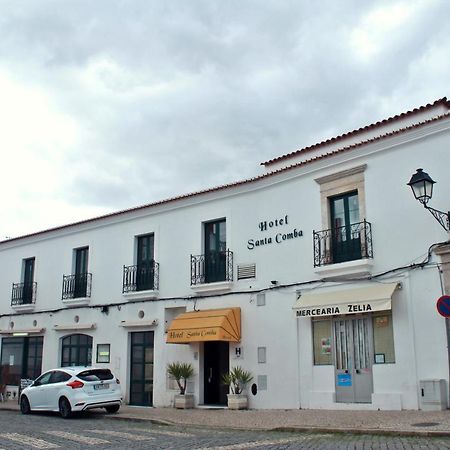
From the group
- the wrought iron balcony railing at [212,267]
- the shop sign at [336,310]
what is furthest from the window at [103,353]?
the shop sign at [336,310]

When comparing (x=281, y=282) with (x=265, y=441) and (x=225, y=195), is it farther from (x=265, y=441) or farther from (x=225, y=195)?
(x=265, y=441)

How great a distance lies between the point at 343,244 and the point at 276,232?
88.1 inches

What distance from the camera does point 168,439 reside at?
36.7 feet

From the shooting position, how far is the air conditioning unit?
12711mm

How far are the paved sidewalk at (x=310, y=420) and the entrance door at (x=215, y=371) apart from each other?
1181mm

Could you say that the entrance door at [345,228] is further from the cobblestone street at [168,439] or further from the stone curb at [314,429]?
the cobblestone street at [168,439]

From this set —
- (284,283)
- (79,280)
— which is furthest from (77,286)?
(284,283)

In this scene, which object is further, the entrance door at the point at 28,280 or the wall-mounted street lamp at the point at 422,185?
the entrance door at the point at 28,280

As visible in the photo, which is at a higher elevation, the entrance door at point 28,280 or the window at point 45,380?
the entrance door at point 28,280

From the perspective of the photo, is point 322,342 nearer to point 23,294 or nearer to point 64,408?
point 64,408

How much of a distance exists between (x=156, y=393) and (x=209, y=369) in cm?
189

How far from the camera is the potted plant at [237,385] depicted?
16.2m

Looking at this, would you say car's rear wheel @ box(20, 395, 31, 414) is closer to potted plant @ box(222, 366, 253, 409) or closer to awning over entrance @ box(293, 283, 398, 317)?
potted plant @ box(222, 366, 253, 409)

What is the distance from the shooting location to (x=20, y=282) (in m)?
24.7
